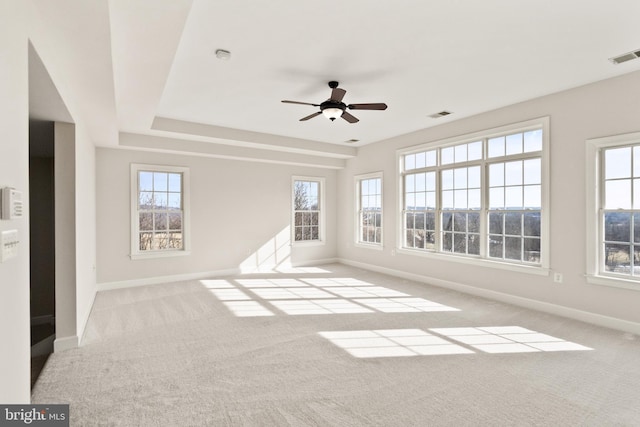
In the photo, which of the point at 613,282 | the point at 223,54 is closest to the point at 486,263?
the point at 613,282

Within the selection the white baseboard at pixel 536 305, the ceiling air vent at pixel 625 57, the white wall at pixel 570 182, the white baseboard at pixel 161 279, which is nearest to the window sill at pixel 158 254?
the white baseboard at pixel 161 279

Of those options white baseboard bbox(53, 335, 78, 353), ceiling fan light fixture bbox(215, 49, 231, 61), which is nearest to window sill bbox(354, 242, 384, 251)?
ceiling fan light fixture bbox(215, 49, 231, 61)

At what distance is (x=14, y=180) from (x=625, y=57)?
4.89 meters

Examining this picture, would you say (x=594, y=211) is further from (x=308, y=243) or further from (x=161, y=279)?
(x=161, y=279)

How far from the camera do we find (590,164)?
12.9ft

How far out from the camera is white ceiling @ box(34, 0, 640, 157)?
2.47 metres

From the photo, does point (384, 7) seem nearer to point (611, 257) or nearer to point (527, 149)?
point (527, 149)

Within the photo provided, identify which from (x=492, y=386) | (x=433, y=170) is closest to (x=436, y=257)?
(x=433, y=170)

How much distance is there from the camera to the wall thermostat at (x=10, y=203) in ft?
4.35

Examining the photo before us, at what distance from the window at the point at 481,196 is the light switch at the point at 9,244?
5.18 metres

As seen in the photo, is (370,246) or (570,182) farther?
(370,246)

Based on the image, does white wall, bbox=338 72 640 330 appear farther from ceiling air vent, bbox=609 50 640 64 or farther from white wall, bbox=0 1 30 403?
white wall, bbox=0 1 30 403

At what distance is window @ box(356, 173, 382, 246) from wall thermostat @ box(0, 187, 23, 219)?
6205 mm

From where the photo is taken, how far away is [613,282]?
12.3 feet
